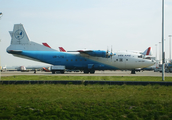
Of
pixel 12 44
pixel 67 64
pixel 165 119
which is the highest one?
pixel 12 44

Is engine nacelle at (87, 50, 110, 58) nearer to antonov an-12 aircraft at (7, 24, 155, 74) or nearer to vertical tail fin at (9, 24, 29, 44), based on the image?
antonov an-12 aircraft at (7, 24, 155, 74)

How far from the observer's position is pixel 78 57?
4741cm

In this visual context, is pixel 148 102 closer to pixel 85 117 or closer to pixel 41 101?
pixel 85 117

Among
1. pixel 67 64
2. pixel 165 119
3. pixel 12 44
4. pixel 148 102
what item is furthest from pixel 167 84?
pixel 12 44

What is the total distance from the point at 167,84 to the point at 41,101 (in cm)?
1214

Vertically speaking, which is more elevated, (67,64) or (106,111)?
(67,64)

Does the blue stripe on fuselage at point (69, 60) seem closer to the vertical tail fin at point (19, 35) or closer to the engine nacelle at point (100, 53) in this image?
the engine nacelle at point (100, 53)

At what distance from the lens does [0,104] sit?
10.7 meters

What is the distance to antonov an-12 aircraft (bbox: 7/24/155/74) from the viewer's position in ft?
152

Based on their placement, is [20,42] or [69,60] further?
[20,42]

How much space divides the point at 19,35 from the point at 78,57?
15472 mm

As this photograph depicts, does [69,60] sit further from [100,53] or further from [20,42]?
[20,42]

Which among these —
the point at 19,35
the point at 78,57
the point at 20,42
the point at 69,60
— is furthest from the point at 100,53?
the point at 19,35

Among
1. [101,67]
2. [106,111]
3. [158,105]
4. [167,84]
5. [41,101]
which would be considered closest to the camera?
[106,111]
